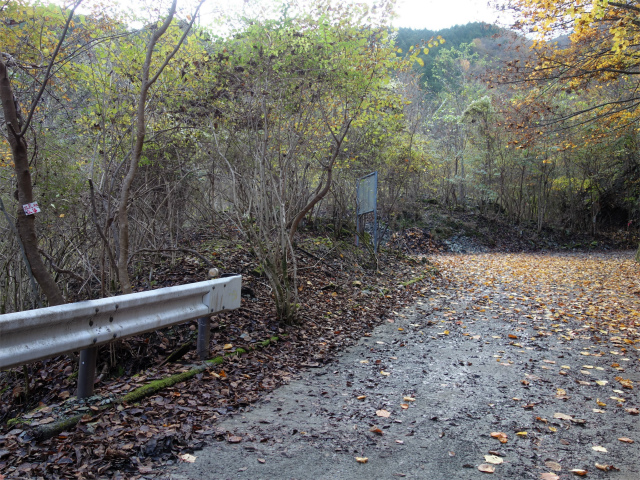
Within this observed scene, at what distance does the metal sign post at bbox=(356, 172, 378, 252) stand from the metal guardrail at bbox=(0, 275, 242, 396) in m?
6.92

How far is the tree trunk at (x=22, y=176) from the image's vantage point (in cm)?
430

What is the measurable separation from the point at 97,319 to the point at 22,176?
204cm

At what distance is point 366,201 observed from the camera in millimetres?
11750

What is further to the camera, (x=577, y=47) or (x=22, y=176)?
(x=577, y=47)

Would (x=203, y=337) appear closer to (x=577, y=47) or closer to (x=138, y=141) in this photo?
(x=138, y=141)

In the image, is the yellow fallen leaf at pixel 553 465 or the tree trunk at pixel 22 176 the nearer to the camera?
the yellow fallen leaf at pixel 553 465

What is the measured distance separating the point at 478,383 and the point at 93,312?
3.61 meters

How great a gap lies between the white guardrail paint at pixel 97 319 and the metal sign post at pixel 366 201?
6918mm

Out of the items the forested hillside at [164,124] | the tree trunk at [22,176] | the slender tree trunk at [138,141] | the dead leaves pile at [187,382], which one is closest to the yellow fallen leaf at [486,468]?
the dead leaves pile at [187,382]

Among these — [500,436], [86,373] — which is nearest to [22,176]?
[86,373]

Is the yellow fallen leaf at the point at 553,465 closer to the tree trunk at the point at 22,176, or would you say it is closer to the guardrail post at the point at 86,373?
the guardrail post at the point at 86,373

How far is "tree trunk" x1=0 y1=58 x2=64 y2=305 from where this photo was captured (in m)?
4.30

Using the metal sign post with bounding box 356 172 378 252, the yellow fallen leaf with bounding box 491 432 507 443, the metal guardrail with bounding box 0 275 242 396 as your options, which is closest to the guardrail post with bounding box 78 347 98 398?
the metal guardrail with bounding box 0 275 242 396

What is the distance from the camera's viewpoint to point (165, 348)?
200 inches
